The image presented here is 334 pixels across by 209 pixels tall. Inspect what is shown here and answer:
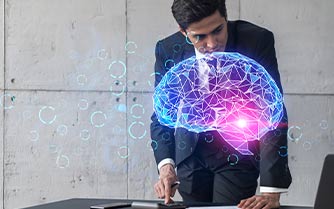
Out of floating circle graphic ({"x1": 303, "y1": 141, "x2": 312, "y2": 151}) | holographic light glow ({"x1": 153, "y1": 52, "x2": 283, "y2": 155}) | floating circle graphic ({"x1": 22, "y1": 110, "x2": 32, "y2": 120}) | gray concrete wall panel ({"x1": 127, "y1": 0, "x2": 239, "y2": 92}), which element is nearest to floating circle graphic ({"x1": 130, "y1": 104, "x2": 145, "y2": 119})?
gray concrete wall panel ({"x1": 127, "y1": 0, "x2": 239, "y2": 92})

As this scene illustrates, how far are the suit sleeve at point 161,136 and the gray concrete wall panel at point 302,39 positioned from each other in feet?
5.04

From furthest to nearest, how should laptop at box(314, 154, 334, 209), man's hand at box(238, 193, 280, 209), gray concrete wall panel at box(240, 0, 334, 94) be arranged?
gray concrete wall panel at box(240, 0, 334, 94)
man's hand at box(238, 193, 280, 209)
laptop at box(314, 154, 334, 209)

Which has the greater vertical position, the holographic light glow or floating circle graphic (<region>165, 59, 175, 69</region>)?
floating circle graphic (<region>165, 59, 175, 69</region>)

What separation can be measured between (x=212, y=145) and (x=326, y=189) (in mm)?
910

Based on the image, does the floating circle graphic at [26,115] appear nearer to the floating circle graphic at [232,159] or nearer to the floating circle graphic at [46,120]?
the floating circle graphic at [46,120]

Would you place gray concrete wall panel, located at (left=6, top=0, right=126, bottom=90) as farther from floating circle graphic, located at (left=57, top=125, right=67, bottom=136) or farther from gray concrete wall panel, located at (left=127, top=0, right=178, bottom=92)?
floating circle graphic, located at (left=57, top=125, right=67, bottom=136)

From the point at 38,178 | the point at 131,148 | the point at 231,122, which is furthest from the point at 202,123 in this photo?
the point at 38,178

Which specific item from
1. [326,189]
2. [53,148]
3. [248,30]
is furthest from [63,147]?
[326,189]

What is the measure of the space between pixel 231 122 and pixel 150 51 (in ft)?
4.85

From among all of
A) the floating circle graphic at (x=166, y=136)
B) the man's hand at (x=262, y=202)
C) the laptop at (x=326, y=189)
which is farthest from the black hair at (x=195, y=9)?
the laptop at (x=326, y=189)

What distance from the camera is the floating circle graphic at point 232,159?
7.91 ft

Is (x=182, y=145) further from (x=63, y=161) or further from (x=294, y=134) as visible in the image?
(x=63, y=161)

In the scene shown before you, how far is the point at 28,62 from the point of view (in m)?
4.06

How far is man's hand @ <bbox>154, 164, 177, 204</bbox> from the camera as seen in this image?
2.34 metres
